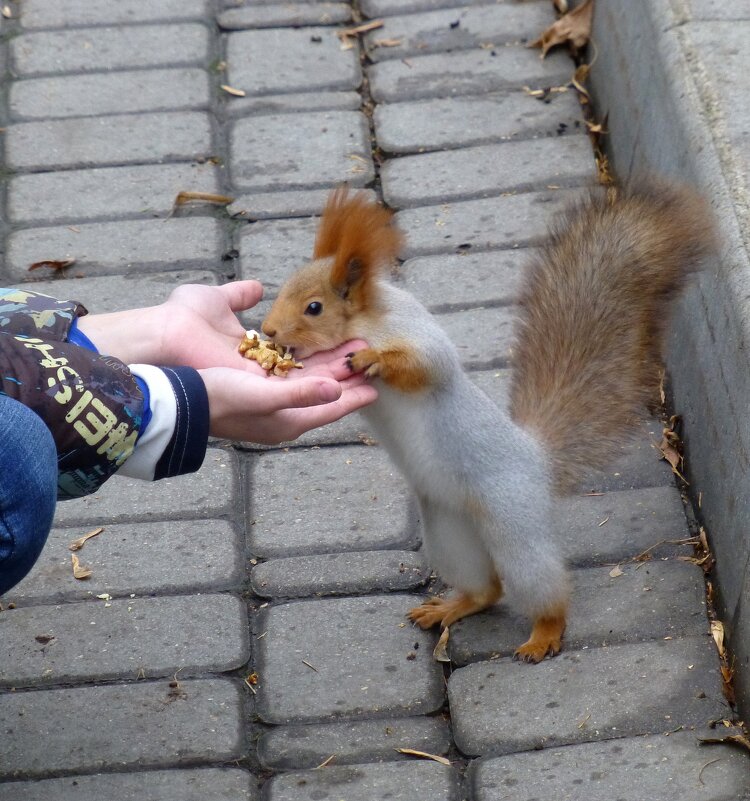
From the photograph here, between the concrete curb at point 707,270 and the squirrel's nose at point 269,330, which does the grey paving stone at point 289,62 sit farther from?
the squirrel's nose at point 269,330

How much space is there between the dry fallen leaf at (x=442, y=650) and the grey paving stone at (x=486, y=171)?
3.28ft

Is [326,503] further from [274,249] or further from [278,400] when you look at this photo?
[274,249]

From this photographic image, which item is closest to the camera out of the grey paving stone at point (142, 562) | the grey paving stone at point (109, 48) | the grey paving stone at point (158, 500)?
the grey paving stone at point (142, 562)

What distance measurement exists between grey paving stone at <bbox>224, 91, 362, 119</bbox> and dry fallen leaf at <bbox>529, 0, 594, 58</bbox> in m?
0.45

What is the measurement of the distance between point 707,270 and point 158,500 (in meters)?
0.87

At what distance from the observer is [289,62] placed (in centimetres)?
292

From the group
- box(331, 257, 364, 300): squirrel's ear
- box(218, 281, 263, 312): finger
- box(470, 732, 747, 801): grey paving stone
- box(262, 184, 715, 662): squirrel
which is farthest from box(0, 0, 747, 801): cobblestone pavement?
box(331, 257, 364, 300): squirrel's ear

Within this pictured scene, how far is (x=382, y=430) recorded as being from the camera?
1.75m

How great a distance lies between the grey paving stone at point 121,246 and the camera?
2.39m

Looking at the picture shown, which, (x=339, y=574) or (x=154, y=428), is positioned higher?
(x=154, y=428)

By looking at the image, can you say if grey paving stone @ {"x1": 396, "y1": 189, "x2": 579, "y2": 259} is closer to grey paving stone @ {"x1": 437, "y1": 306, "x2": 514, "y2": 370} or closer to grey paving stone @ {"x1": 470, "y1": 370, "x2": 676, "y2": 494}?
grey paving stone @ {"x1": 437, "y1": 306, "x2": 514, "y2": 370}

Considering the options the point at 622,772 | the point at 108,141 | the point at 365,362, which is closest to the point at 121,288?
the point at 108,141

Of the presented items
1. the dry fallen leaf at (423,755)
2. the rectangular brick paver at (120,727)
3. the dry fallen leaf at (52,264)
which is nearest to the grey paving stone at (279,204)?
the dry fallen leaf at (52,264)

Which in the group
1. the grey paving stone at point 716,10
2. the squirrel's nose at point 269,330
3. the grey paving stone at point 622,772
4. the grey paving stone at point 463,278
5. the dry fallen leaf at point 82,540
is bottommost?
the grey paving stone at point 622,772
